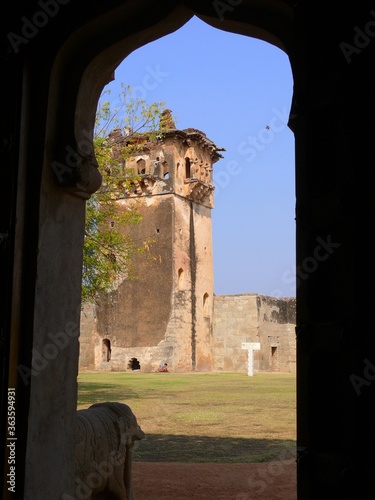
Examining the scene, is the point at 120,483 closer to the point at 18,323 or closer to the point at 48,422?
the point at 48,422

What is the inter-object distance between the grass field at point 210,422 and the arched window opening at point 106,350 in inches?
605

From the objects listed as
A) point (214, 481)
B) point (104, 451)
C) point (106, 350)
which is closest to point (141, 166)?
point (106, 350)

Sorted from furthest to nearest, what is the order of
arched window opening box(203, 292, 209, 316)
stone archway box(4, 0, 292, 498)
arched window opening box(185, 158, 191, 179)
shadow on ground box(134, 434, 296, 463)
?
arched window opening box(203, 292, 209, 316), arched window opening box(185, 158, 191, 179), shadow on ground box(134, 434, 296, 463), stone archway box(4, 0, 292, 498)

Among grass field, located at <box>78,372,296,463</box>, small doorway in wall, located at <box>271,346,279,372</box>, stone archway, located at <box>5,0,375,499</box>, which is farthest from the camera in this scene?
small doorway in wall, located at <box>271,346,279,372</box>

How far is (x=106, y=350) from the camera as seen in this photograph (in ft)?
113

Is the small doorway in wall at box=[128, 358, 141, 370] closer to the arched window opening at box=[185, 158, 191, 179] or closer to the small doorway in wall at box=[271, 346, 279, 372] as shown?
the small doorway in wall at box=[271, 346, 279, 372]

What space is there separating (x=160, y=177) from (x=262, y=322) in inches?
351

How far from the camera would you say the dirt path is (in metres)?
5.76

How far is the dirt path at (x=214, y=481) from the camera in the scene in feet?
18.9

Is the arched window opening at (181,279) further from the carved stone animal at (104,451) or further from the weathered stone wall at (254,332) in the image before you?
the carved stone animal at (104,451)

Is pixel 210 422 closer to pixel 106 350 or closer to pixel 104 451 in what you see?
pixel 104 451

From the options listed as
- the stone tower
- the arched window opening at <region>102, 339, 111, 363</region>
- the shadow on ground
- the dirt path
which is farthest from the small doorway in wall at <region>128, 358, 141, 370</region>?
the dirt path

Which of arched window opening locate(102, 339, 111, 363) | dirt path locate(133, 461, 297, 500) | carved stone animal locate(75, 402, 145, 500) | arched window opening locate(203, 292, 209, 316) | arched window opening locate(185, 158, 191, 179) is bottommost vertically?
dirt path locate(133, 461, 297, 500)

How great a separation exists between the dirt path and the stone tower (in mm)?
25491
